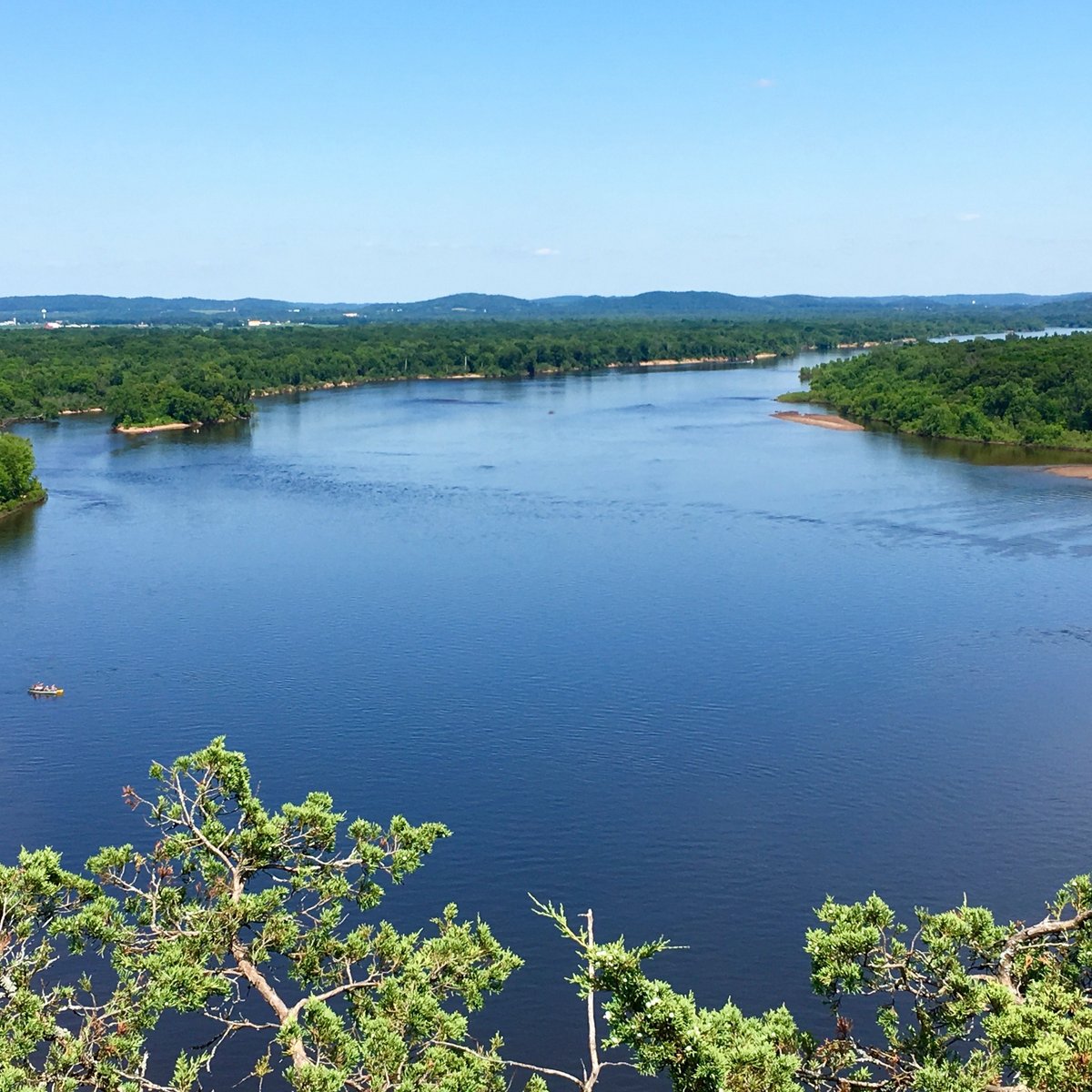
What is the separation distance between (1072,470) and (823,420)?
2049 cm

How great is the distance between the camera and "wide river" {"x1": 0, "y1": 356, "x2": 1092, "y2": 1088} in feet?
61.6

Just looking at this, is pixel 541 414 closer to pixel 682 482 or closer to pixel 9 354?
pixel 682 482

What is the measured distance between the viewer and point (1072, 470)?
5300 centimetres

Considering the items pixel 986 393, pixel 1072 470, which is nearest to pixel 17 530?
pixel 1072 470

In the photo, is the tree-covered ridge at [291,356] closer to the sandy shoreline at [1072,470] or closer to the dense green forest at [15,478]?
the dense green forest at [15,478]

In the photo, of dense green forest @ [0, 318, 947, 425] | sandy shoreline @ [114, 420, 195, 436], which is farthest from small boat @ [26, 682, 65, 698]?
dense green forest @ [0, 318, 947, 425]

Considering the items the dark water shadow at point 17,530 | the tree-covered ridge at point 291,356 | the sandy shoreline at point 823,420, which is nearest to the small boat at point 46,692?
the dark water shadow at point 17,530

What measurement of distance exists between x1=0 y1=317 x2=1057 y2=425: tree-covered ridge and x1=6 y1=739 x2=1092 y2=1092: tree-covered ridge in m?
64.5

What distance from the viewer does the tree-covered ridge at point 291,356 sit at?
75.1m

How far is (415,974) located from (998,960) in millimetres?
4679

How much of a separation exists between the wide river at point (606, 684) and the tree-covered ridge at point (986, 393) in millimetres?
11954

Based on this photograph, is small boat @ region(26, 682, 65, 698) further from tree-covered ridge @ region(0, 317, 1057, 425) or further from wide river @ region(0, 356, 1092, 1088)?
tree-covered ridge @ region(0, 317, 1057, 425)

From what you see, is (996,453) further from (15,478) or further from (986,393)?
(15,478)

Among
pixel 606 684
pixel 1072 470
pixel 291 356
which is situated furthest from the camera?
pixel 291 356
